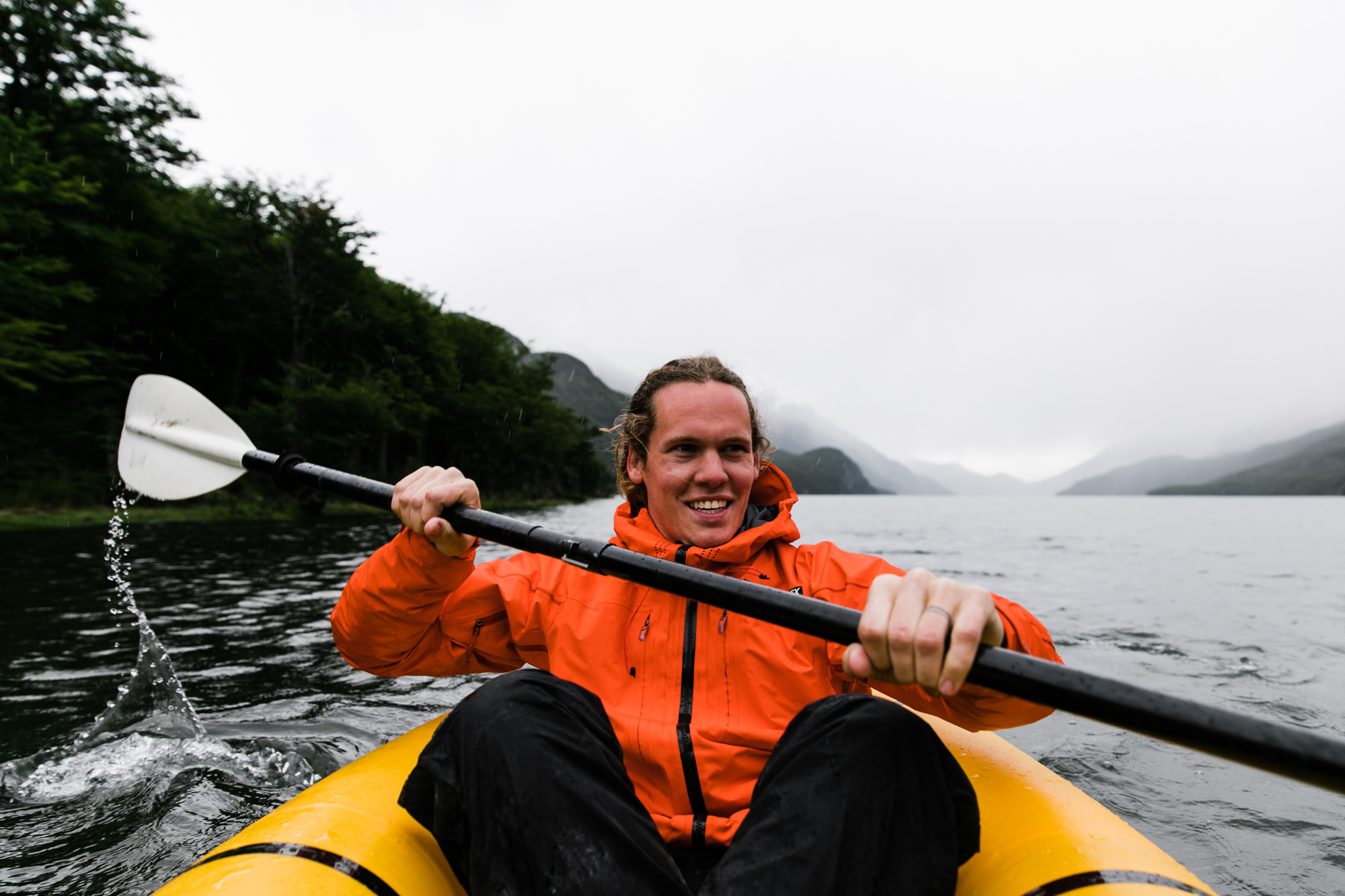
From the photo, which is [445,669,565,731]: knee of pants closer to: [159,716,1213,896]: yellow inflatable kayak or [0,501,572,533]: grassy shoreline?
[159,716,1213,896]: yellow inflatable kayak

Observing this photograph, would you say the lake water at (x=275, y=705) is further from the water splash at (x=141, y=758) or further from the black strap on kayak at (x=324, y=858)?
the black strap on kayak at (x=324, y=858)

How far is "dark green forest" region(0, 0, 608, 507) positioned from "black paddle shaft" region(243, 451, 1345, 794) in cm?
1963

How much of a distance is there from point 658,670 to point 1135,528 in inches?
1490

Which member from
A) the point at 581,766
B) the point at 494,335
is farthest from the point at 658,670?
the point at 494,335

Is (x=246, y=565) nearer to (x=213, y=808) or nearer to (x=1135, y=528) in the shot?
(x=213, y=808)

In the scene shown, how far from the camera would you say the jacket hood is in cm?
227

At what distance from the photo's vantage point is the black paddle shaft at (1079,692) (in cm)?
116

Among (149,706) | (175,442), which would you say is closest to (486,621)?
(175,442)

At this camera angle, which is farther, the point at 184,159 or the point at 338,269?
the point at 338,269

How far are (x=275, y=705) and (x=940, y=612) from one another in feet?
15.5

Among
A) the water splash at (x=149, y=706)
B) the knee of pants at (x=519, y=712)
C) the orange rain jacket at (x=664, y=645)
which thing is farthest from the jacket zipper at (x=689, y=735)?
the water splash at (x=149, y=706)

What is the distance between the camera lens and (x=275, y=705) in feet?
14.9

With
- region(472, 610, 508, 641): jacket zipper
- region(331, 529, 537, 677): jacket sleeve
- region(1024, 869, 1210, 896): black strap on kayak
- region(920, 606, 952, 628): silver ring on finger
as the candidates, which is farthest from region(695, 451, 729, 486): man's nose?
region(1024, 869, 1210, 896): black strap on kayak

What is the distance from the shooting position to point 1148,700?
49.6 inches
